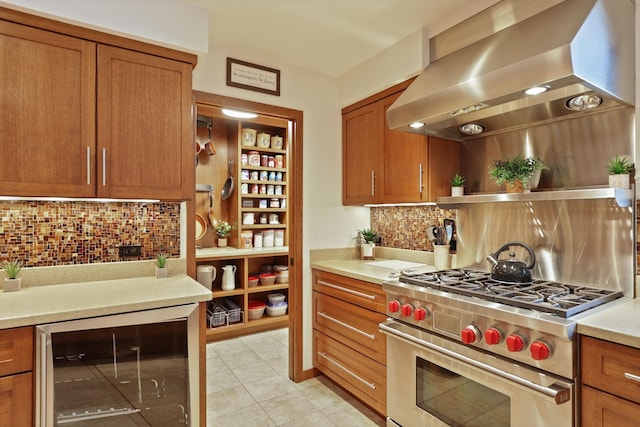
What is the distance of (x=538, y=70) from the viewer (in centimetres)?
138

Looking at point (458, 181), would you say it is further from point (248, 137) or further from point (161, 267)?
point (248, 137)

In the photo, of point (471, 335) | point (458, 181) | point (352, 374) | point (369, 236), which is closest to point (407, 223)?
point (369, 236)

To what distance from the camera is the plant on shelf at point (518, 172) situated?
6.34 ft

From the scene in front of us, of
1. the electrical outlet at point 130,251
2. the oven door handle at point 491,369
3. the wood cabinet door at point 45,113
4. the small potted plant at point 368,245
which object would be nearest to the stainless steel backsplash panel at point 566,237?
the oven door handle at point 491,369

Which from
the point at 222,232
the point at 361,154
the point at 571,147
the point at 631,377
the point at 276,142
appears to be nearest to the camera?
the point at 631,377

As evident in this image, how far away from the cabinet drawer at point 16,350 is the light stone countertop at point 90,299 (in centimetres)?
4

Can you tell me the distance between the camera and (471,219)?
230 cm

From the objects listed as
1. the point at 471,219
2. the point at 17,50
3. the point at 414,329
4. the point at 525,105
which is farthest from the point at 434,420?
the point at 17,50

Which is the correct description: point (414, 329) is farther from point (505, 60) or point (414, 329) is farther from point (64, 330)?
point (64, 330)

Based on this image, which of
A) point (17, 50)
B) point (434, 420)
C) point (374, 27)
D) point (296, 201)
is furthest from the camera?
point (296, 201)

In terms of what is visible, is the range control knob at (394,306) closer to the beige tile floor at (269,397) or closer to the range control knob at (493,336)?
the range control knob at (493,336)

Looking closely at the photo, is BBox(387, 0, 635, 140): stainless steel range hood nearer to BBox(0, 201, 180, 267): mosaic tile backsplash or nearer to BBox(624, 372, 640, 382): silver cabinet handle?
BBox(624, 372, 640, 382): silver cabinet handle

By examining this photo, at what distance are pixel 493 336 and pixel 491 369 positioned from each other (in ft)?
0.49

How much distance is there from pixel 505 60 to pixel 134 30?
184 centimetres
